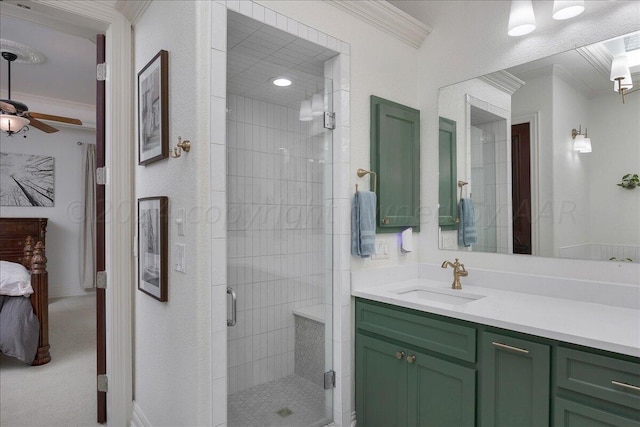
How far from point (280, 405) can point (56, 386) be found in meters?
1.98

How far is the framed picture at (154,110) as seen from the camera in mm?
1882

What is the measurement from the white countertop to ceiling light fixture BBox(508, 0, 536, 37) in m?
1.46

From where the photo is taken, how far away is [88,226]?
6121mm

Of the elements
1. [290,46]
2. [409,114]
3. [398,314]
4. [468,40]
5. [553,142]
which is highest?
[468,40]

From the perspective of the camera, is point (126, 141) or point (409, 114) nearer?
point (126, 141)

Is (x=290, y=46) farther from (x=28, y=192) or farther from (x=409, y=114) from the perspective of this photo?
(x=28, y=192)

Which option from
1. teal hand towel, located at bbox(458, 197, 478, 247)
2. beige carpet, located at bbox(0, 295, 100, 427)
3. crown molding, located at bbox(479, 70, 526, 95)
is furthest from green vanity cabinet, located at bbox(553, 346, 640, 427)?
beige carpet, located at bbox(0, 295, 100, 427)

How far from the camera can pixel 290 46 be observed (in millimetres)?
2053

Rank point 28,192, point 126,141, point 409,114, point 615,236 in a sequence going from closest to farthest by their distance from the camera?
point 615,236, point 126,141, point 409,114, point 28,192

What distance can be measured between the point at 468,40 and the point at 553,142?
871 mm

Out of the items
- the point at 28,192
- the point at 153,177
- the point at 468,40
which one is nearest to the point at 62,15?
the point at 153,177

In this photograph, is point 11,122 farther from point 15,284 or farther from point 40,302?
point 40,302

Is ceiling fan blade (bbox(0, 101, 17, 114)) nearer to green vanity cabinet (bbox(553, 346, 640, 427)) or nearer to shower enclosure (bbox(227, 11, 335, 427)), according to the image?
shower enclosure (bbox(227, 11, 335, 427))

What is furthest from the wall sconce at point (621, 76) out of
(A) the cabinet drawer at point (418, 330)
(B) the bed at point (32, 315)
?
(B) the bed at point (32, 315)
